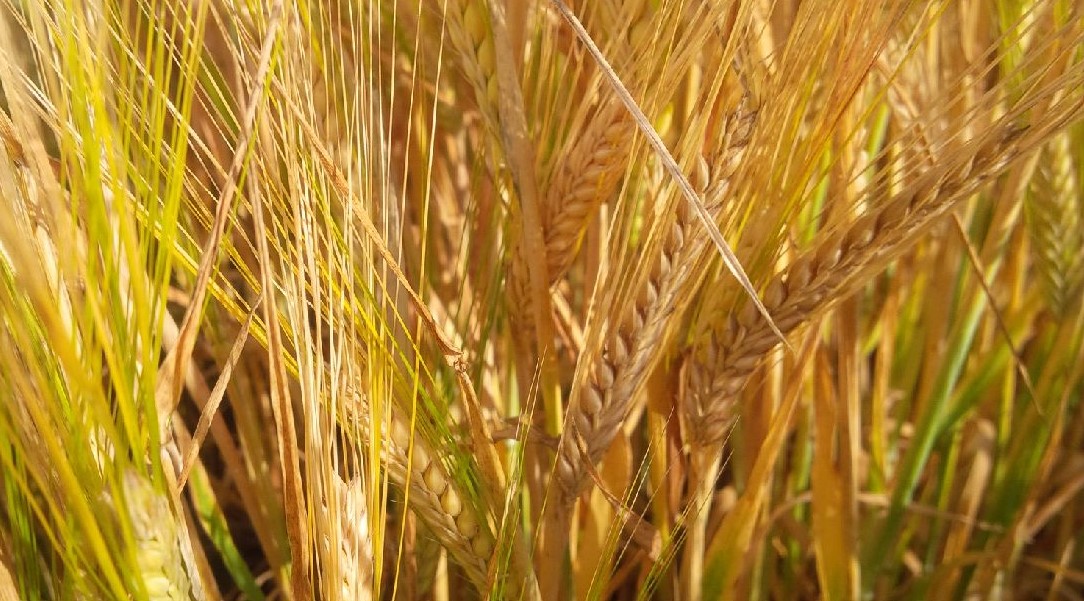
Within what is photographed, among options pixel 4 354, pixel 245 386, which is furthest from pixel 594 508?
pixel 4 354

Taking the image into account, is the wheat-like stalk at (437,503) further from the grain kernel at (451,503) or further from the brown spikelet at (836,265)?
the brown spikelet at (836,265)

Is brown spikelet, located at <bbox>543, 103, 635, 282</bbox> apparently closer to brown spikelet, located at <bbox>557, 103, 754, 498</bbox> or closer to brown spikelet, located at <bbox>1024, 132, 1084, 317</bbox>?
brown spikelet, located at <bbox>557, 103, 754, 498</bbox>

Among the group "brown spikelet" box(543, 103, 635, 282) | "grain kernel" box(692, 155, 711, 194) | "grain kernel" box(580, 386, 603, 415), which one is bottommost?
"grain kernel" box(580, 386, 603, 415)

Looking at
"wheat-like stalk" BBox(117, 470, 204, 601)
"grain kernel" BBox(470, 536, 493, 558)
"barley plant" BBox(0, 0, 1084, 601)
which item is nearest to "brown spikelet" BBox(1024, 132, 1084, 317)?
"barley plant" BBox(0, 0, 1084, 601)

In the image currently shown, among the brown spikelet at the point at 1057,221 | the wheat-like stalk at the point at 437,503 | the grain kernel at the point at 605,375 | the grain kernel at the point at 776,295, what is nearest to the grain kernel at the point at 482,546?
the wheat-like stalk at the point at 437,503

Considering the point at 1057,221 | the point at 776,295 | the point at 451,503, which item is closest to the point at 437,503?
the point at 451,503

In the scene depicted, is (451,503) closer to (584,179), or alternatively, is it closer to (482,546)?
(482,546)

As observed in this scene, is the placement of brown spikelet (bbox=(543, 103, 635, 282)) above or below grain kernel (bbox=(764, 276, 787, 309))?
above

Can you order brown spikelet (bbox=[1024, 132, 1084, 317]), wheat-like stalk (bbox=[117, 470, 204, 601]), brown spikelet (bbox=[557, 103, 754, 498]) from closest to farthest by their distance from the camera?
wheat-like stalk (bbox=[117, 470, 204, 601]) → brown spikelet (bbox=[557, 103, 754, 498]) → brown spikelet (bbox=[1024, 132, 1084, 317])

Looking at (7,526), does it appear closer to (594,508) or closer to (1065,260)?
(594,508)
